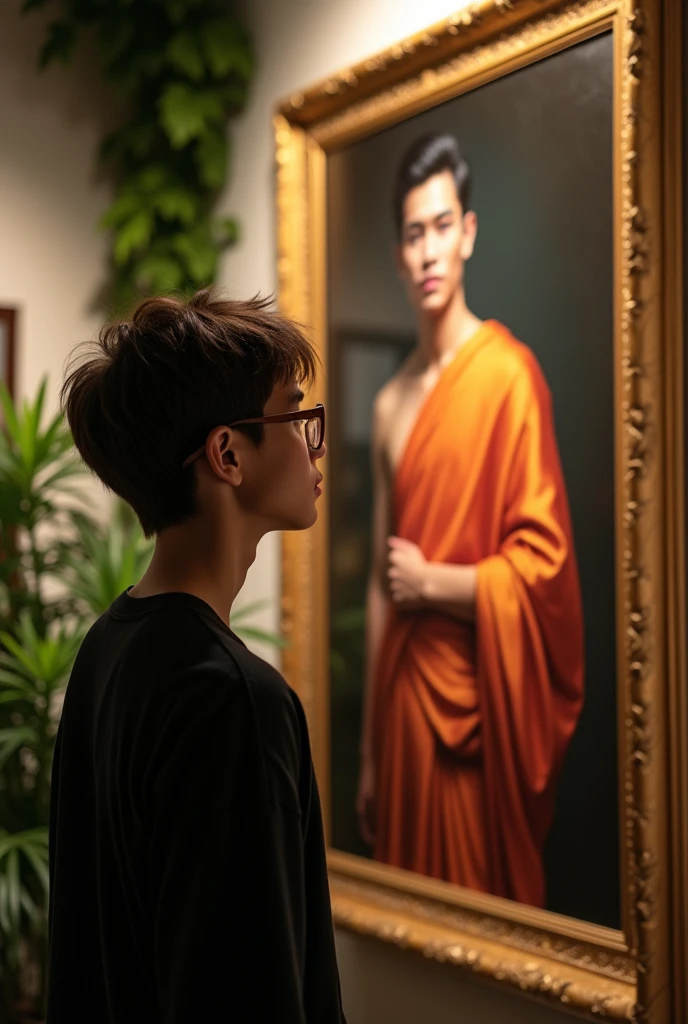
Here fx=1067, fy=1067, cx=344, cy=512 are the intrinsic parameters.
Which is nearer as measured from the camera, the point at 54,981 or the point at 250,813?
the point at 250,813

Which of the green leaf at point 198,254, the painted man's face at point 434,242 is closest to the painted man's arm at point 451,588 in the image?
the painted man's face at point 434,242

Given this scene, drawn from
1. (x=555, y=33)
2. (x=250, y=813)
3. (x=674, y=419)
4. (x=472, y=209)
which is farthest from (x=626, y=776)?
(x=555, y=33)

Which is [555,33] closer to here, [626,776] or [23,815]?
[626,776]

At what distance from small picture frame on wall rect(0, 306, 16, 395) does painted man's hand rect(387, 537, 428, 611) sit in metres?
1.22

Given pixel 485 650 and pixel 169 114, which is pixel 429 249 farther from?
pixel 169 114

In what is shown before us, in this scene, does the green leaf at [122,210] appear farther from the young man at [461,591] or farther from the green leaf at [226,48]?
the young man at [461,591]

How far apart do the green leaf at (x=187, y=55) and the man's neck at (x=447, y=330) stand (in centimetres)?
107

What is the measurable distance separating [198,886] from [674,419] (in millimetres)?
1102

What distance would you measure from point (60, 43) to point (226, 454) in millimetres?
2116

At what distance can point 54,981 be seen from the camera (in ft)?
3.84

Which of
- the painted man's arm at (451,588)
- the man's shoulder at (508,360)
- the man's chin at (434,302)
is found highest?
the man's chin at (434,302)

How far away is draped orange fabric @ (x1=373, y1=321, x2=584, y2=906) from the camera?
191 cm

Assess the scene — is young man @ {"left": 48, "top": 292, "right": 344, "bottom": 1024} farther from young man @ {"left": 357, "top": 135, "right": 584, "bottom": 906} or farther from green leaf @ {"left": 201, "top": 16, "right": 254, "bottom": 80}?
green leaf @ {"left": 201, "top": 16, "right": 254, "bottom": 80}

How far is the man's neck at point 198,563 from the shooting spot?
1.10m
